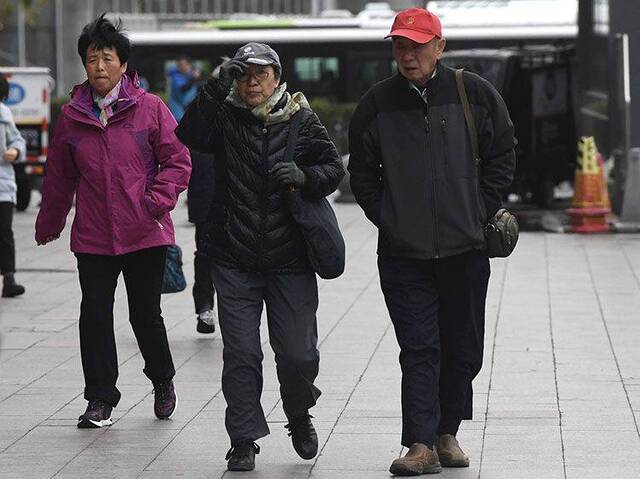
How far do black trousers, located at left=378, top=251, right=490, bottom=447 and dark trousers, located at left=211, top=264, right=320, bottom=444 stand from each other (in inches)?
14.5

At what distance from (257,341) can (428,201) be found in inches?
35.3

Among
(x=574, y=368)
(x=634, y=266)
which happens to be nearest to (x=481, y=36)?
(x=634, y=266)

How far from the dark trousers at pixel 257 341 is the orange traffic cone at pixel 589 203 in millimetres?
11341

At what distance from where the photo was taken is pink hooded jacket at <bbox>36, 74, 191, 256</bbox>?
24.0 feet

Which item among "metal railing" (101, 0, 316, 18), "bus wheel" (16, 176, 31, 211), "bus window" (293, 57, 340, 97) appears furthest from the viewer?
"metal railing" (101, 0, 316, 18)

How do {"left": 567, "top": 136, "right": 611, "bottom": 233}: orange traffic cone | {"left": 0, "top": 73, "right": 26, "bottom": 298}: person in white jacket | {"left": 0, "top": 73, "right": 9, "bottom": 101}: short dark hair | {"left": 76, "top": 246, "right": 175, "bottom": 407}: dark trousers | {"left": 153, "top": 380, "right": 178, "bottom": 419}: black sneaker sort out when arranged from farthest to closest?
→ {"left": 567, "top": 136, "right": 611, "bottom": 233}: orange traffic cone < {"left": 0, "top": 73, "right": 26, "bottom": 298}: person in white jacket < {"left": 0, "top": 73, "right": 9, "bottom": 101}: short dark hair < {"left": 153, "top": 380, "right": 178, "bottom": 419}: black sneaker < {"left": 76, "top": 246, "right": 175, "bottom": 407}: dark trousers

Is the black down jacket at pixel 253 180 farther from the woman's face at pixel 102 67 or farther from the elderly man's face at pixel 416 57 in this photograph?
the woman's face at pixel 102 67

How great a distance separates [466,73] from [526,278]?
7240mm

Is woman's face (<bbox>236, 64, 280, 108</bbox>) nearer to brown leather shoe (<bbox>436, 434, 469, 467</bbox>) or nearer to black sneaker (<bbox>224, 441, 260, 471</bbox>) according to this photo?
black sneaker (<bbox>224, 441, 260, 471</bbox>)

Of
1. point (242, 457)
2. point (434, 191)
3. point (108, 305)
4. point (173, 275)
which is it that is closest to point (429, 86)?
point (434, 191)

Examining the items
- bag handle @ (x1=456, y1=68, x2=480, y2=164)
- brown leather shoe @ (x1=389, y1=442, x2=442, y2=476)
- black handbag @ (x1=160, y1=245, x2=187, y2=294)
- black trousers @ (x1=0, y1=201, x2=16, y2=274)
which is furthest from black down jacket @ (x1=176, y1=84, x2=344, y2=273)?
black trousers @ (x1=0, y1=201, x2=16, y2=274)

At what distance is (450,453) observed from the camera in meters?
6.55

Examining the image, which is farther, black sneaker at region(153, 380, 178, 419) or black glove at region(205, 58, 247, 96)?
black sneaker at region(153, 380, 178, 419)

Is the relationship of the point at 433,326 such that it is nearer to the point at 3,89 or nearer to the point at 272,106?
the point at 272,106
